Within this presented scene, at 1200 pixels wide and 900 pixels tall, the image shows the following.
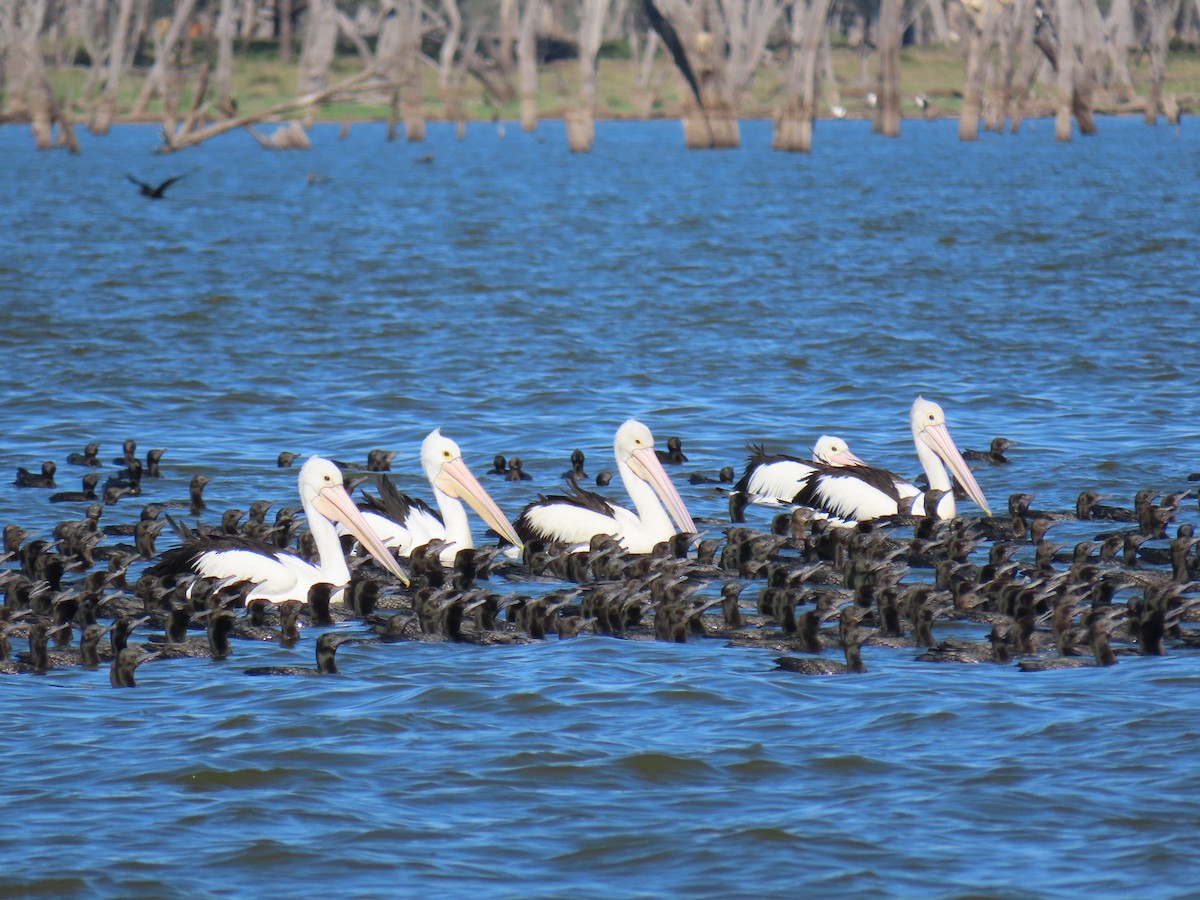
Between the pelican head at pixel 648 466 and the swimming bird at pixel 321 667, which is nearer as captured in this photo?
the swimming bird at pixel 321 667

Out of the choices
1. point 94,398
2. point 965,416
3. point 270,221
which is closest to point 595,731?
point 965,416

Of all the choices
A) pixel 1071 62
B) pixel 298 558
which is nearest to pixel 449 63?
pixel 1071 62

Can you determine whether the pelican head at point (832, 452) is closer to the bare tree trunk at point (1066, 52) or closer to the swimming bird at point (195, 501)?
the swimming bird at point (195, 501)

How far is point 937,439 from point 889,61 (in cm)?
4963

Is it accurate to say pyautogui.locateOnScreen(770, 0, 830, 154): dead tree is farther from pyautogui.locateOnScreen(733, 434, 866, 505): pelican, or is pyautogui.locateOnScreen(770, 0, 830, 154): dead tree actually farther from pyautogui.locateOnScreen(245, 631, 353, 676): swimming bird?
pyautogui.locateOnScreen(245, 631, 353, 676): swimming bird

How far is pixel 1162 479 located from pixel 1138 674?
16.6ft

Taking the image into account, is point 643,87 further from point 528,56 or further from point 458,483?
point 458,483

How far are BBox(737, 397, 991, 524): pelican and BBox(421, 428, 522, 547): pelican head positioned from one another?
1.99 m

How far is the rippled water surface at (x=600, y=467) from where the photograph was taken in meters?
6.52

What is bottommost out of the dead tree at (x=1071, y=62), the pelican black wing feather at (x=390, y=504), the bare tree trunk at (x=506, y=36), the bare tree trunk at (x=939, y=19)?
the pelican black wing feather at (x=390, y=504)

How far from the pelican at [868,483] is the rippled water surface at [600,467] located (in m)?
0.48

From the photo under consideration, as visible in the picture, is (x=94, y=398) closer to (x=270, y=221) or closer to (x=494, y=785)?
(x=494, y=785)

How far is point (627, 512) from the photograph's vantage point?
11.7 m

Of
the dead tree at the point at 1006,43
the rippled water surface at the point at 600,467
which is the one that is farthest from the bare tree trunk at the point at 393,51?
the rippled water surface at the point at 600,467
